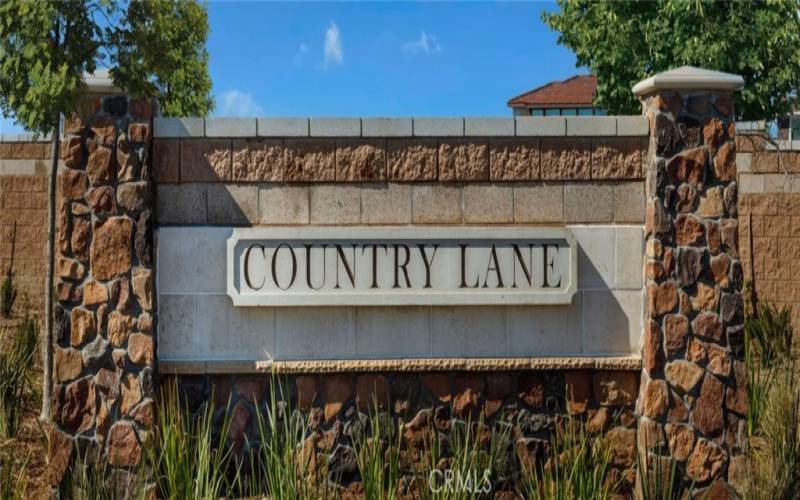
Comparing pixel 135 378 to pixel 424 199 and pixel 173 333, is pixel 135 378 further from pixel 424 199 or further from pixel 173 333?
pixel 424 199

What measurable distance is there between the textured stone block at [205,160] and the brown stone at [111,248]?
584 millimetres

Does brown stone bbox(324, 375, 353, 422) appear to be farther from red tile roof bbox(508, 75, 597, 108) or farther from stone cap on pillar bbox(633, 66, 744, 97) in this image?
red tile roof bbox(508, 75, 597, 108)

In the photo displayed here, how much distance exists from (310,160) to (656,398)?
3193mm

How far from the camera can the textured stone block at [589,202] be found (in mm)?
7152

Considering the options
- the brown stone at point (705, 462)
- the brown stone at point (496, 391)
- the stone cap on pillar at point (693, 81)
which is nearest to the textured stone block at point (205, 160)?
the brown stone at point (496, 391)

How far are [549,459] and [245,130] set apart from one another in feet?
11.1

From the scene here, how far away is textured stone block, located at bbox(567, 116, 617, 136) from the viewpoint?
7.10 m

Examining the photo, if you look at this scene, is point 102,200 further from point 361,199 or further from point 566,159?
point 566,159

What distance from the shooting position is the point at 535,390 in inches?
281

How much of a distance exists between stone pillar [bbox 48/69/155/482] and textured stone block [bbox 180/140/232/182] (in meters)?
0.29

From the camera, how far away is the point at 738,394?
7.12 metres

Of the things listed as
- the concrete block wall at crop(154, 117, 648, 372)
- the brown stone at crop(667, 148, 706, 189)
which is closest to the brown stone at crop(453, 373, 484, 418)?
the concrete block wall at crop(154, 117, 648, 372)

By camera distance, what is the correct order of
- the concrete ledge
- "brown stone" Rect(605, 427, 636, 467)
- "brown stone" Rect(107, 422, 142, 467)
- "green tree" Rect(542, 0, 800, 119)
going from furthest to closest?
1. "green tree" Rect(542, 0, 800, 119)
2. "brown stone" Rect(605, 427, 636, 467)
3. the concrete ledge
4. "brown stone" Rect(107, 422, 142, 467)

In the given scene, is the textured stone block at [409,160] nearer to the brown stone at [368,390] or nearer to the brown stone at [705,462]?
the brown stone at [368,390]
